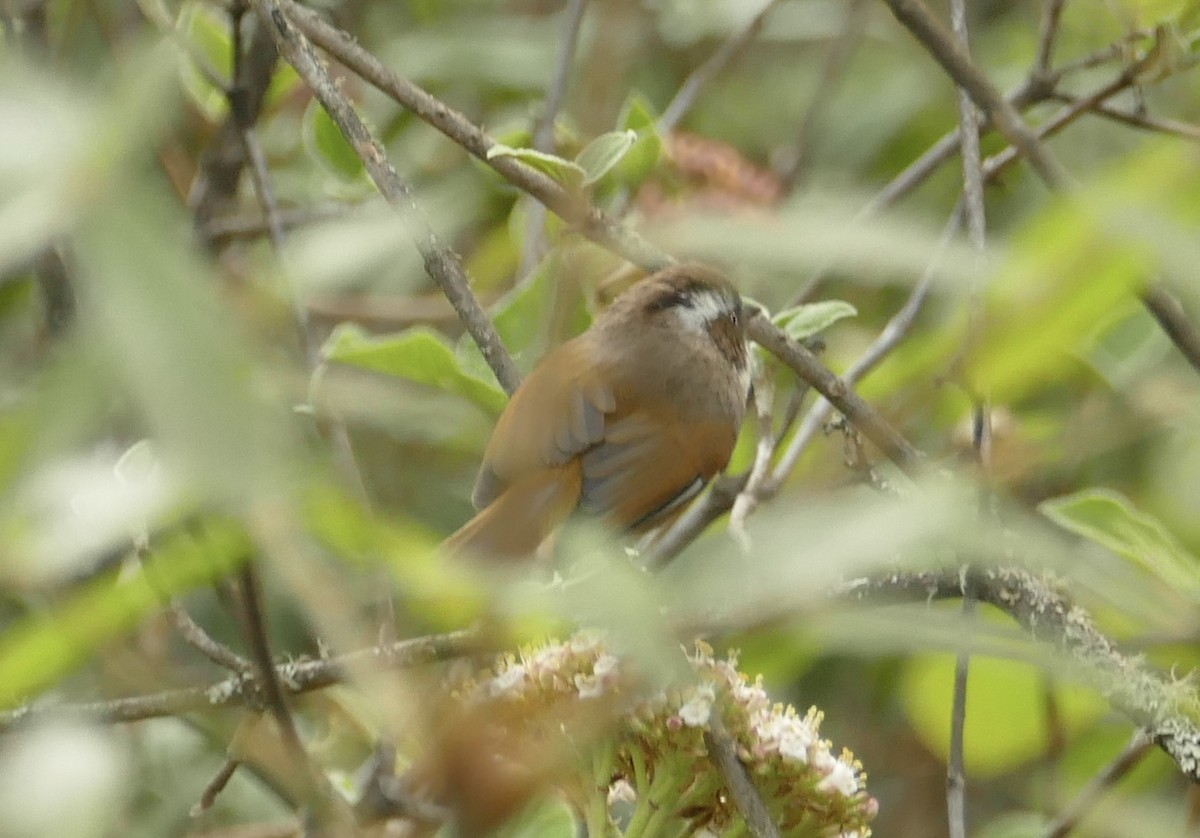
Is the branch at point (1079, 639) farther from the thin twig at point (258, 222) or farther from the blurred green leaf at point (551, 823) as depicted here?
the thin twig at point (258, 222)

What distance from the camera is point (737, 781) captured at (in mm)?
1409

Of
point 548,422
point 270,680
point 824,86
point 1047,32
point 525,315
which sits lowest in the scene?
point 548,422

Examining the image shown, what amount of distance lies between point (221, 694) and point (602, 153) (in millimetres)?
762

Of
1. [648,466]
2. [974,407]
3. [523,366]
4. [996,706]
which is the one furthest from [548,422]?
[974,407]

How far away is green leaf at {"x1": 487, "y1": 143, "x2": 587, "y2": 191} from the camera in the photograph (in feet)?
5.39

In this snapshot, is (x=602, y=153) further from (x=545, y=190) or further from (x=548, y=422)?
(x=548, y=422)

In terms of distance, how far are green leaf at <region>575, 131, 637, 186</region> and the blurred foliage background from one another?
21 mm

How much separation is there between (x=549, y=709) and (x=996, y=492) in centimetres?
40

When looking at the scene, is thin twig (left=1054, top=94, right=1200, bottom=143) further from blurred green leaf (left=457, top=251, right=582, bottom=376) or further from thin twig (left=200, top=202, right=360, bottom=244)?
thin twig (left=200, top=202, right=360, bottom=244)

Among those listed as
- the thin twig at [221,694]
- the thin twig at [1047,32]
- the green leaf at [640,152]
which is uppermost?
the thin twig at [1047,32]

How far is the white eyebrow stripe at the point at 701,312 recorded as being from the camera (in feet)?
10.3

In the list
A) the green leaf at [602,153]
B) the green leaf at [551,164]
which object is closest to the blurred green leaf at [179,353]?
the green leaf at [551,164]

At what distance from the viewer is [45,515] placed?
1347mm

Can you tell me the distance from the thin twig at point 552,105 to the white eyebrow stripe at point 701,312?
0.59 meters
